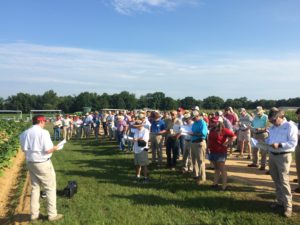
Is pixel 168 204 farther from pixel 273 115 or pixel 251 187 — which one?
pixel 273 115

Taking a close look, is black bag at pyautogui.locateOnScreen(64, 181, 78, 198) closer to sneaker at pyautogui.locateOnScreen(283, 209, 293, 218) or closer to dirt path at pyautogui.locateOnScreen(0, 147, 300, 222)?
dirt path at pyautogui.locateOnScreen(0, 147, 300, 222)

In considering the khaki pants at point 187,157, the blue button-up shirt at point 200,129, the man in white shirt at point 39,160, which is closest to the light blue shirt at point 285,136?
the blue button-up shirt at point 200,129

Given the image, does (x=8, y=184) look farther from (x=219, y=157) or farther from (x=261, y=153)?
(x=261, y=153)

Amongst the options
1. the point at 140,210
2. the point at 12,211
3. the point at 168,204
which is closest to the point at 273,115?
the point at 168,204

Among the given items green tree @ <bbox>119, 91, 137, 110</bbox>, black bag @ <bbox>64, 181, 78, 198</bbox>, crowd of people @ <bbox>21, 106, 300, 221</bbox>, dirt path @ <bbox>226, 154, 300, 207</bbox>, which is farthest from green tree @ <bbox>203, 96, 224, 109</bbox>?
black bag @ <bbox>64, 181, 78, 198</bbox>

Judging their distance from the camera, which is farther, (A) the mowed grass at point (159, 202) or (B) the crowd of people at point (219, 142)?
(A) the mowed grass at point (159, 202)

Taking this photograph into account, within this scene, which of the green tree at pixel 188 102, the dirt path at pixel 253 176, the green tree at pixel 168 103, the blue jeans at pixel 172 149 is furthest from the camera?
the green tree at pixel 168 103

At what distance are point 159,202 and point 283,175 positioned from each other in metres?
2.88

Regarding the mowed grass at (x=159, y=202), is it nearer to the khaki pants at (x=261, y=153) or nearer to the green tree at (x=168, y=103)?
the khaki pants at (x=261, y=153)

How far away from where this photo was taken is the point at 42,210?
7.44 metres

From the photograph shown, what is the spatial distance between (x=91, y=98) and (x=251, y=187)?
10111 centimetres

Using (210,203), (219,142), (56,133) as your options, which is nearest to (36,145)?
(210,203)

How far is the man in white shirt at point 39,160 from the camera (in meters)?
6.53

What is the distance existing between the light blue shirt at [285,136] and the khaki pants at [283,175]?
0.18m
